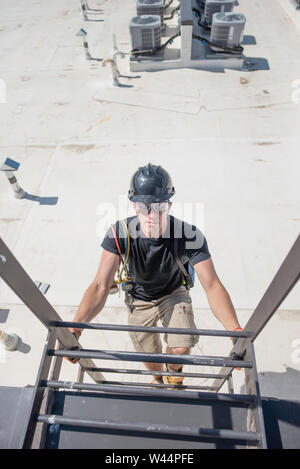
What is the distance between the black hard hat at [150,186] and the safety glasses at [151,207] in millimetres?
45

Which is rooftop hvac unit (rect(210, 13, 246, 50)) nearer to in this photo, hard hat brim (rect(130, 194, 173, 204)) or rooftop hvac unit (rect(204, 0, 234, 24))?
rooftop hvac unit (rect(204, 0, 234, 24))

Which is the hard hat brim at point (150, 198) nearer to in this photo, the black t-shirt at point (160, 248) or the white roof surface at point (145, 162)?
the black t-shirt at point (160, 248)

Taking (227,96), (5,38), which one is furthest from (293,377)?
(5,38)

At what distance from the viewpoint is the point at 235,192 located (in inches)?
213

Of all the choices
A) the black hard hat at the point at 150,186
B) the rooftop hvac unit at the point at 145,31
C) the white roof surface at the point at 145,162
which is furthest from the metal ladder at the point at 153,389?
the rooftop hvac unit at the point at 145,31

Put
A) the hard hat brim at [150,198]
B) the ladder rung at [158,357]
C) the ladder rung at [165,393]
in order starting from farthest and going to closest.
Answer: the hard hat brim at [150,198]
the ladder rung at [158,357]
the ladder rung at [165,393]

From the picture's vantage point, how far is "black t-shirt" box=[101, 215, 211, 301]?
8.68ft

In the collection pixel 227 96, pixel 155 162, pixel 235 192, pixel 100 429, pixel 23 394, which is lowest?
pixel 100 429

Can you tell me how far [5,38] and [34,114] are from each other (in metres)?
6.03

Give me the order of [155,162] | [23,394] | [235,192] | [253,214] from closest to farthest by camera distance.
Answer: [23,394]
[253,214]
[235,192]
[155,162]

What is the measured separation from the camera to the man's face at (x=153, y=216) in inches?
99.7

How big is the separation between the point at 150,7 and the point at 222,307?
10.7 meters
